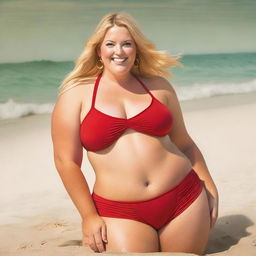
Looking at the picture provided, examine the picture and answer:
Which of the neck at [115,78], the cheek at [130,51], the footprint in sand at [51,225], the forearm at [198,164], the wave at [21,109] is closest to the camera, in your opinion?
the cheek at [130,51]

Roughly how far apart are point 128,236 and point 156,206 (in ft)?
0.70

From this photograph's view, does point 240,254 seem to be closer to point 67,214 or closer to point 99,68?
point 99,68

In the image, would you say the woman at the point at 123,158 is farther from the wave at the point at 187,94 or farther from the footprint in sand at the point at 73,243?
the wave at the point at 187,94

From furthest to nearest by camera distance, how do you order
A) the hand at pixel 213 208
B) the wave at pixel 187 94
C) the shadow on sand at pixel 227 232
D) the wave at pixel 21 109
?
the wave at pixel 187 94 < the wave at pixel 21 109 < the shadow on sand at pixel 227 232 < the hand at pixel 213 208

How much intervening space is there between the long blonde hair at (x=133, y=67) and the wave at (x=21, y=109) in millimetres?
8745

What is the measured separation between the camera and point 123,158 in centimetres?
306

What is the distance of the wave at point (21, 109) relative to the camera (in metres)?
12.3

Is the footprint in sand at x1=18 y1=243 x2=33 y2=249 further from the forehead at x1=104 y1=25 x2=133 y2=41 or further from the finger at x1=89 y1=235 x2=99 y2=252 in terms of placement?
the forehead at x1=104 y1=25 x2=133 y2=41

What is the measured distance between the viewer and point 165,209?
3.09m

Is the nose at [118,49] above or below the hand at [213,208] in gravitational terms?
above

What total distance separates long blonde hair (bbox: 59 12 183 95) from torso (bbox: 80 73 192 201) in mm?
124

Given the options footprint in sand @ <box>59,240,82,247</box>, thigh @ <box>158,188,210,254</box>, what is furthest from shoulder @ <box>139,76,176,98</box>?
footprint in sand @ <box>59,240,82,247</box>

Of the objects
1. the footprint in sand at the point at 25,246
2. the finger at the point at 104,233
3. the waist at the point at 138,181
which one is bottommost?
the footprint in sand at the point at 25,246

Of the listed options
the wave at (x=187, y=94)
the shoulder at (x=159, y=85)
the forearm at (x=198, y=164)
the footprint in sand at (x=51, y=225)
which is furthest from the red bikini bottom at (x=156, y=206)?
the wave at (x=187, y=94)
